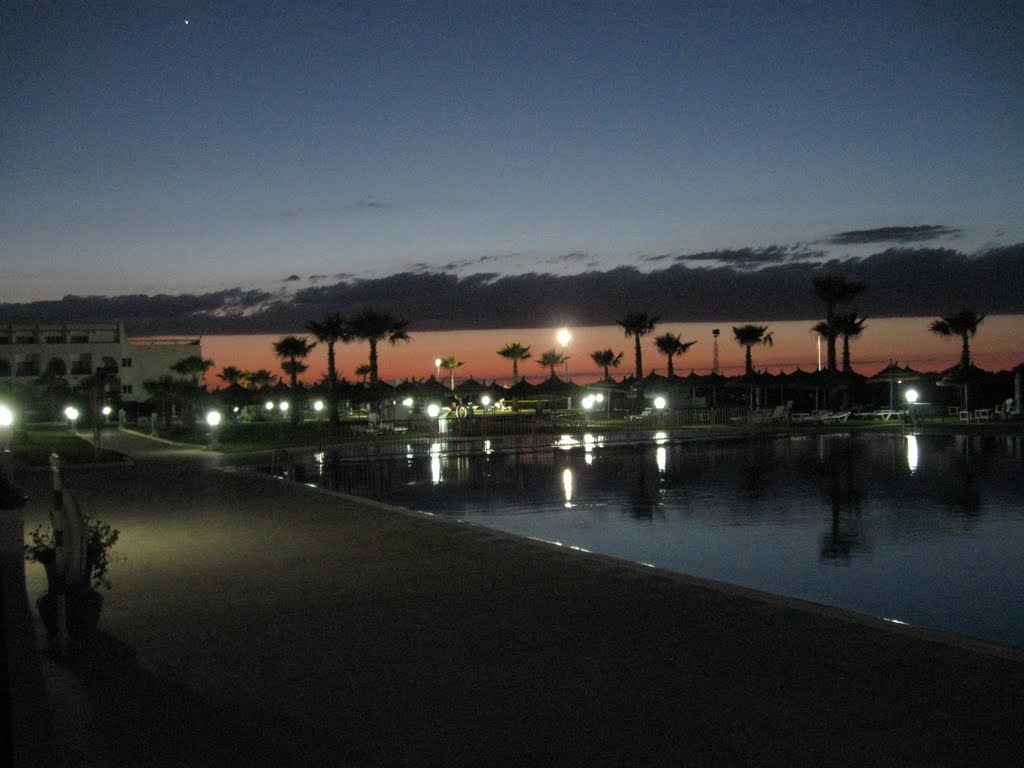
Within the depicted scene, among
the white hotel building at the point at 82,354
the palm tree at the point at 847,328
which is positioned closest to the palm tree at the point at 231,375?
the white hotel building at the point at 82,354

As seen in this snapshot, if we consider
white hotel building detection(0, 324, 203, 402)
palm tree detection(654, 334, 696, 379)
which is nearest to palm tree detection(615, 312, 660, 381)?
palm tree detection(654, 334, 696, 379)

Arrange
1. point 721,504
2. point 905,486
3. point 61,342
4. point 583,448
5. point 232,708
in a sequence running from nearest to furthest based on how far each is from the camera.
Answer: point 232,708, point 721,504, point 905,486, point 583,448, point 61,342

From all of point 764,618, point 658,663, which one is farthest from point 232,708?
point 764,618

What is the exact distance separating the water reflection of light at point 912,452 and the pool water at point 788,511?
296mm

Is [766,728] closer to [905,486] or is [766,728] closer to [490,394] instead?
[905,486]

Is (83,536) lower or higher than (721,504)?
higher

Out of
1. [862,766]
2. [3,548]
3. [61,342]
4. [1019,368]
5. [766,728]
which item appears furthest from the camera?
[61,342]

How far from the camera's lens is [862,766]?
4.88m

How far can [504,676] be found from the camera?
6.49m

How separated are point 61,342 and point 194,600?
108085 mm

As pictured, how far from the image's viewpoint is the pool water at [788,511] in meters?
10.9

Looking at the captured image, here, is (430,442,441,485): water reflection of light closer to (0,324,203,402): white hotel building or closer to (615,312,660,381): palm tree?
(615,312,660,381): palm tree

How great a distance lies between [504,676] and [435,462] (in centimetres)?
2460

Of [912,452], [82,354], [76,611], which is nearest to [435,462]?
[912,452]
